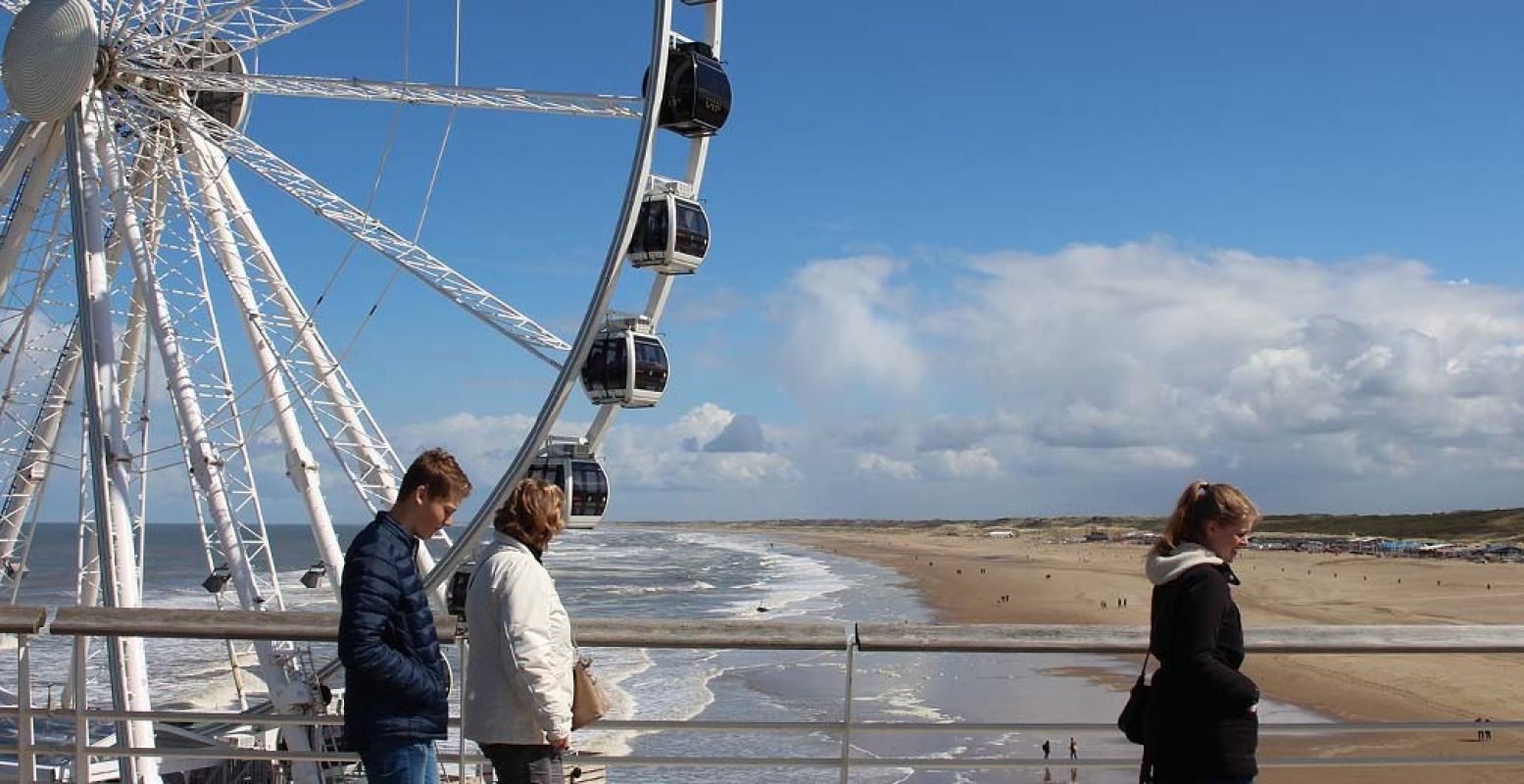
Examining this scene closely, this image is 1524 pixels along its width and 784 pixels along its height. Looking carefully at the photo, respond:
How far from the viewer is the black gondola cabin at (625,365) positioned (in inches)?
583

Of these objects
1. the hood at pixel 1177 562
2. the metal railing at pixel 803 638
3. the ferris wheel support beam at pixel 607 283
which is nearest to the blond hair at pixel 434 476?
the metal railing at pixel 803 638

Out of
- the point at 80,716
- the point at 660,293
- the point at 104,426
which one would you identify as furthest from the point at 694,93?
the point at 80,716

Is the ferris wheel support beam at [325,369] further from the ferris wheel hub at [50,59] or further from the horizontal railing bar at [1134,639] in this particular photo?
the horizontal railing bar at [1134,639]

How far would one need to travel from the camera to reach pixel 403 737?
14.5ft

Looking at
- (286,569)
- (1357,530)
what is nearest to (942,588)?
(286,569)

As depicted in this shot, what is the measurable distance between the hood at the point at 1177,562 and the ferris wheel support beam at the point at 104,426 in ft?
39.0

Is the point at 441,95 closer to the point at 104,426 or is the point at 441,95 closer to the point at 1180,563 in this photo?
the point at 104,426

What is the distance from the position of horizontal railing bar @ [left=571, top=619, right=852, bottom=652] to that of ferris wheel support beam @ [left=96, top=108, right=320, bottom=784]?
1074 centimetres

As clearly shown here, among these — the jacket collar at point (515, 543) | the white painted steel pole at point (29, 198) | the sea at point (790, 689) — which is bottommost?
the sea at point (790, 689)

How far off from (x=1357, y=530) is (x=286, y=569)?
92.0 m

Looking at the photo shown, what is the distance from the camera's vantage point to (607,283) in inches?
585

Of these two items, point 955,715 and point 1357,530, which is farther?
point 1357,530

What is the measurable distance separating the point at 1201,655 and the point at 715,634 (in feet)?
5.95

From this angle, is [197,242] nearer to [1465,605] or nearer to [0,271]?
[0,271]
